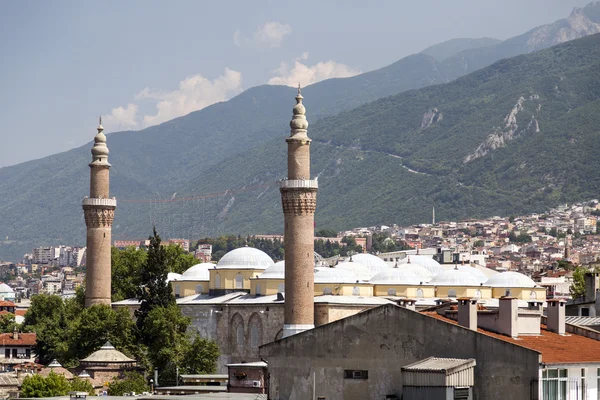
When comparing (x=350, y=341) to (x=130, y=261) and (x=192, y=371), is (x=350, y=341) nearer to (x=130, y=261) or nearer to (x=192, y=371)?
(x=192, y=371)

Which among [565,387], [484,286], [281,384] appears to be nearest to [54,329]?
[484,286]

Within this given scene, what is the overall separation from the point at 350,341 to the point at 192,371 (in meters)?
32.9

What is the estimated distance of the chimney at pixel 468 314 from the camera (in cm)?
3025

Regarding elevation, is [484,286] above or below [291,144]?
below

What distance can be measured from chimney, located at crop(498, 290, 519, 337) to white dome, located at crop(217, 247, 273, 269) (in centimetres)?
4161

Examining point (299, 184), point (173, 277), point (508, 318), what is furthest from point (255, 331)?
point (508, 318)

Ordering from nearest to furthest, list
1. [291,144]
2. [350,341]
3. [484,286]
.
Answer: [350,341] < [291,144] < [484,286]

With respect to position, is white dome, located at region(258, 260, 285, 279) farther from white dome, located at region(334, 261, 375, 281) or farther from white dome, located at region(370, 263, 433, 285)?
white dome, located at region(334, 261, 375, 281)

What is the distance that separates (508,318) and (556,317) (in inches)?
115

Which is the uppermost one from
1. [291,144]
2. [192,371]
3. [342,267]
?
[291,144]

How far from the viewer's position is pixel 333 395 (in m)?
31.5

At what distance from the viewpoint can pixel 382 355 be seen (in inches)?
1212

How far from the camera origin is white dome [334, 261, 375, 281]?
74.6 m

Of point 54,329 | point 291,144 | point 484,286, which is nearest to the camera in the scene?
point 291,144
